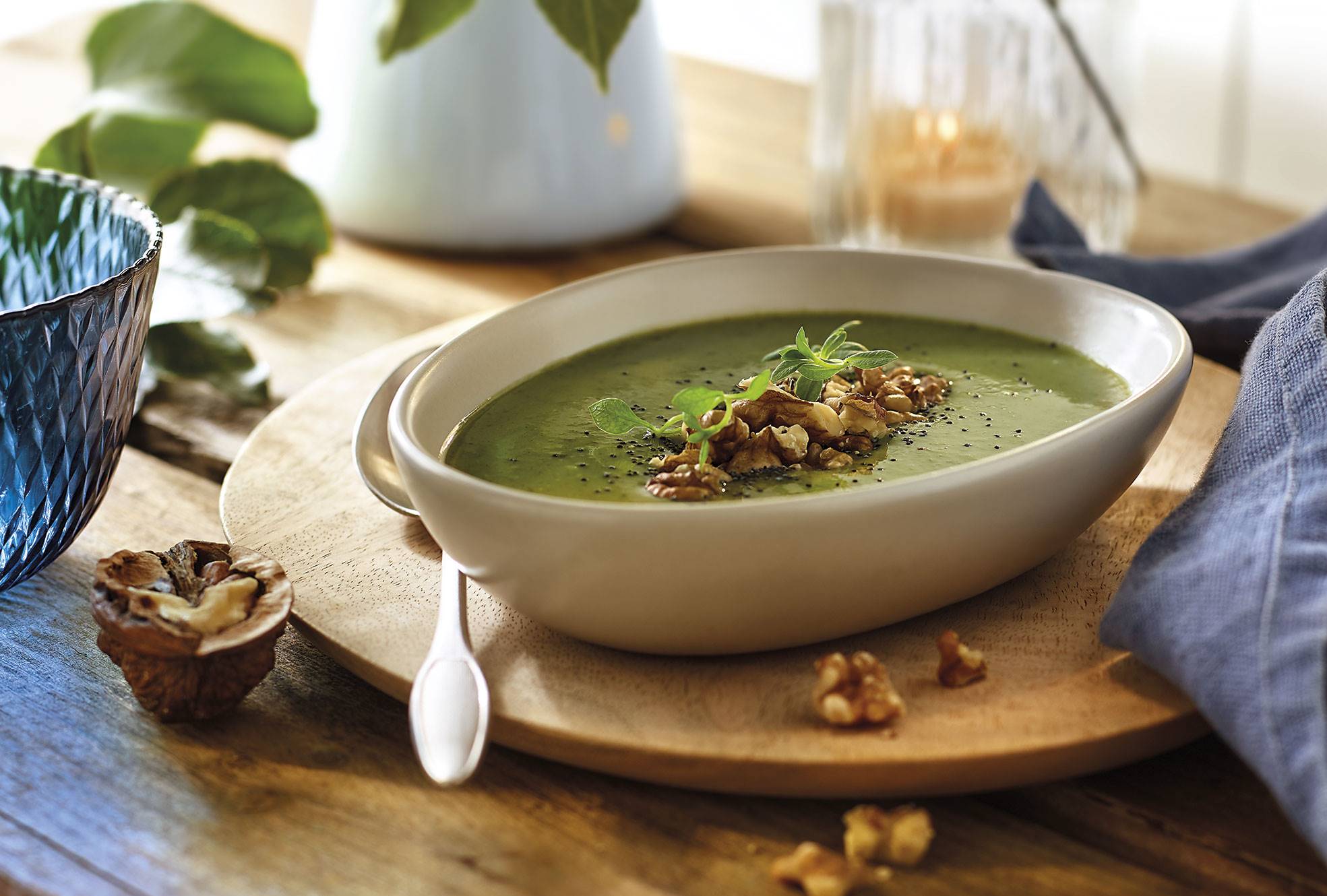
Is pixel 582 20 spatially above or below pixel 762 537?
above

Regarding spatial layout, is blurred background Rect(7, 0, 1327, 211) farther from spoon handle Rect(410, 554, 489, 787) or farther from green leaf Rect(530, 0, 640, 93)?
spoon handle Rect(410, 554, 489, 787)

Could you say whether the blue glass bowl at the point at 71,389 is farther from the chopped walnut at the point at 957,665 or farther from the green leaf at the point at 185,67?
the chopped walnut at the point at 957,665

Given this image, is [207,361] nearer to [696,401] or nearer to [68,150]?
[68,150]

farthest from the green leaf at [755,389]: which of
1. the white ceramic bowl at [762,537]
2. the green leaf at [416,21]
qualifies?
the green leaf at [416,21]

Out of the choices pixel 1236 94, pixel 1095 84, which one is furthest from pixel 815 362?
pixel 1236 94

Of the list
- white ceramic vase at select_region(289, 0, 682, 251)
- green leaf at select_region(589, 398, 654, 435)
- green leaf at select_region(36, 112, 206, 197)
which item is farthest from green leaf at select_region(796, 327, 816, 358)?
green leaf at select_region(36, 112, 206, 197)
